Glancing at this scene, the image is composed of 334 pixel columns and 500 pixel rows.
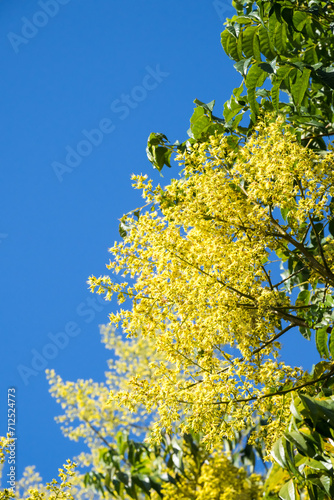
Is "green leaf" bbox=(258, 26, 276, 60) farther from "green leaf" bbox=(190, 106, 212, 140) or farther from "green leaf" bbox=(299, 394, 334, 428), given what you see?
"green leaf" bbox=(299, 394, 334, 428)

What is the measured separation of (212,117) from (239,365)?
1234 mm

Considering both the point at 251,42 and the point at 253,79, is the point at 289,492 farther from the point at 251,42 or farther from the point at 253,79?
the point at 251,42

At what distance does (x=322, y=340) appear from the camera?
84.2 inches

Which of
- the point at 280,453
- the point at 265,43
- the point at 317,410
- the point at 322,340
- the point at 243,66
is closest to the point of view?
the point at 317,410

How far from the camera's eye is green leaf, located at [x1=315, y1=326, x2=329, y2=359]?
209cm

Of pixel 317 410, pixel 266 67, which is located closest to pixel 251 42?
pixel 266 67

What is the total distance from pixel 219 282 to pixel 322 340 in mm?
493

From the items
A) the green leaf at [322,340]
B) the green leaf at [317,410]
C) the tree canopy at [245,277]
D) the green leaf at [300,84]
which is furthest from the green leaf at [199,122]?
the green leaf at [317,410]

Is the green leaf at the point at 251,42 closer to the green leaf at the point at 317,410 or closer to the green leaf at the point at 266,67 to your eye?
the green leaf at the point at 266,67

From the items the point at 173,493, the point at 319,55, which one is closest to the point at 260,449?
the point at 173,493

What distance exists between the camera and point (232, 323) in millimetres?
2012

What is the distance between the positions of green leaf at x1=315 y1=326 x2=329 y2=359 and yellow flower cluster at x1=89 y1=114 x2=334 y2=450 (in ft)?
0.39

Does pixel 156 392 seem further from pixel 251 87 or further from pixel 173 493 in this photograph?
pixel 173 493

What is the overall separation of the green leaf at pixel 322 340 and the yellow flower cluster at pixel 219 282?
0.12m
